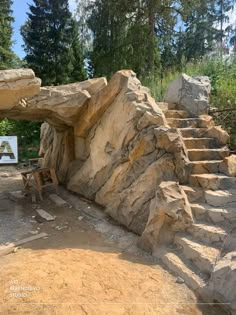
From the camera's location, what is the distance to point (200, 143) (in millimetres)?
5438

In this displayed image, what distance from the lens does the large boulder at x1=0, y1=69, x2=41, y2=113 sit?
190 inches

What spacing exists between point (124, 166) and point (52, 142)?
430 cm

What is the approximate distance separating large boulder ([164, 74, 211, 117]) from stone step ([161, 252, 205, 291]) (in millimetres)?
3428

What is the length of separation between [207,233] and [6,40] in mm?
15584

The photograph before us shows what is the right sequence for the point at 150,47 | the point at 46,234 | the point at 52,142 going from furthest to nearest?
the point at 150,47 < the point at 52,142 < the point at 46,234

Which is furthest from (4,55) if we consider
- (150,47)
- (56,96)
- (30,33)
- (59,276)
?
(59,276)

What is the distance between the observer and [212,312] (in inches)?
115

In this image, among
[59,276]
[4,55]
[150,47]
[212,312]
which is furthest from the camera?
[4,55]

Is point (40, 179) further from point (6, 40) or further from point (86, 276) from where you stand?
point (6, 40)

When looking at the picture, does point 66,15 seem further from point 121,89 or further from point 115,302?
point 115,302

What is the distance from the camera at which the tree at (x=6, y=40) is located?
1481 centimetres

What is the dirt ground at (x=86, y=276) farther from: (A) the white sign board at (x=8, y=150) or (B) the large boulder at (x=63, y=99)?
(A) the white sign board at (x=8, y=150)

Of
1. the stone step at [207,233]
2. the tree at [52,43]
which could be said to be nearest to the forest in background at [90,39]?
the tree at [52,43]

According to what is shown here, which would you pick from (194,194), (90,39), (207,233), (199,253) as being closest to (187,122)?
(194,194)
